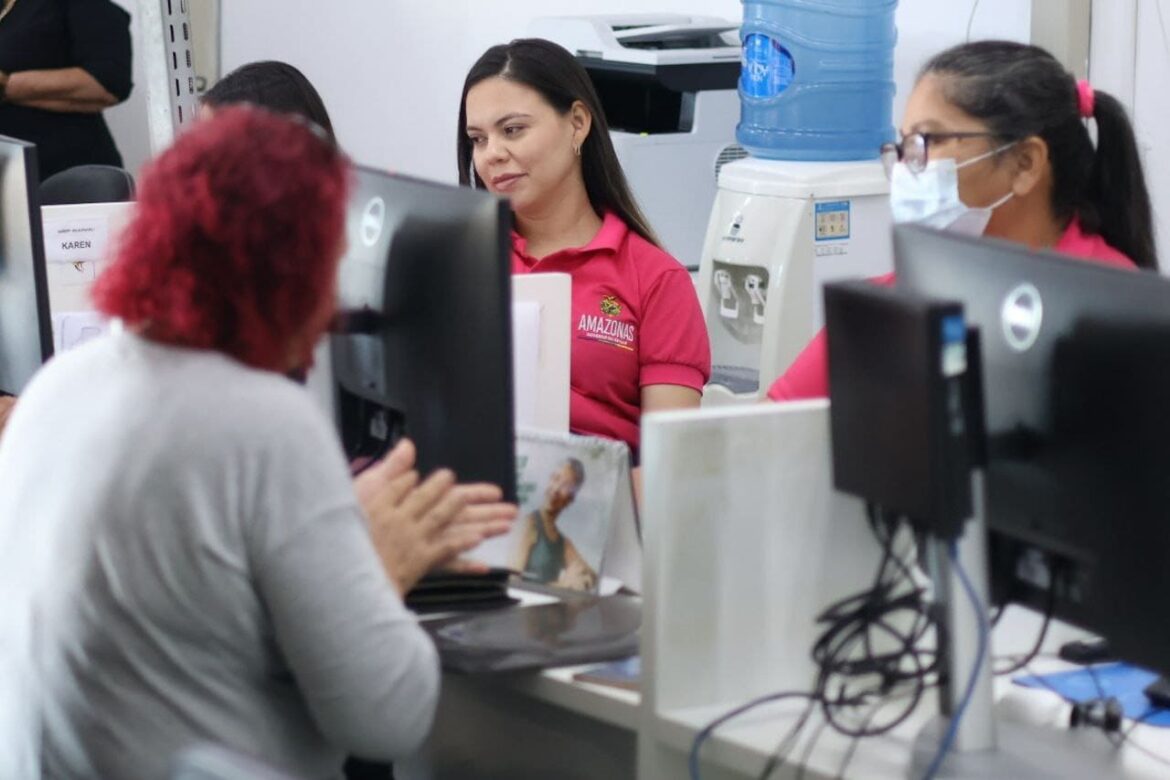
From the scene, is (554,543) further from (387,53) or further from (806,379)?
(387,53)

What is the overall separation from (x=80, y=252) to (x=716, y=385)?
156cm

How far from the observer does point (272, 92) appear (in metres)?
2.67

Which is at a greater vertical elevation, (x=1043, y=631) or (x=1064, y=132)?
(x=1064, y=132)

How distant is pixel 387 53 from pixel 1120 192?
3.52 meters

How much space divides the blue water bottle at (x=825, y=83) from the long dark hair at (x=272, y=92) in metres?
1.44

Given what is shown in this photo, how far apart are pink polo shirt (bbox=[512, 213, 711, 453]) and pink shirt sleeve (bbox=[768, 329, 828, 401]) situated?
41 cm

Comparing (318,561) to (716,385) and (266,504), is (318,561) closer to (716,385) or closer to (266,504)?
(266,504)

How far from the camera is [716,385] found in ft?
12.1

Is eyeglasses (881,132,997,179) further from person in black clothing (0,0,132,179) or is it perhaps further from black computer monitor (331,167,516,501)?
person in black clothing (0,0,132,179)

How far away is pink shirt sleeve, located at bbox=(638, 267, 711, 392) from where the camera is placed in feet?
8.49

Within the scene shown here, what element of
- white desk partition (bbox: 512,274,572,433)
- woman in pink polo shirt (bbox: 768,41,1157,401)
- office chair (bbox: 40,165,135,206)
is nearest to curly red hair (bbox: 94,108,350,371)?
white desk partition (bbox: 512,274,572,433)

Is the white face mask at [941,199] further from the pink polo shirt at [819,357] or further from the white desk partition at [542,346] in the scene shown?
the white desk partition at [542,346]

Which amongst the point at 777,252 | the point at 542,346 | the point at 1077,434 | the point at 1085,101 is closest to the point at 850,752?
the point at 1077,434

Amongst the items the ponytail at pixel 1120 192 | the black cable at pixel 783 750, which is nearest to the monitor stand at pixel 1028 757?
the black cable at pixel 783 750
